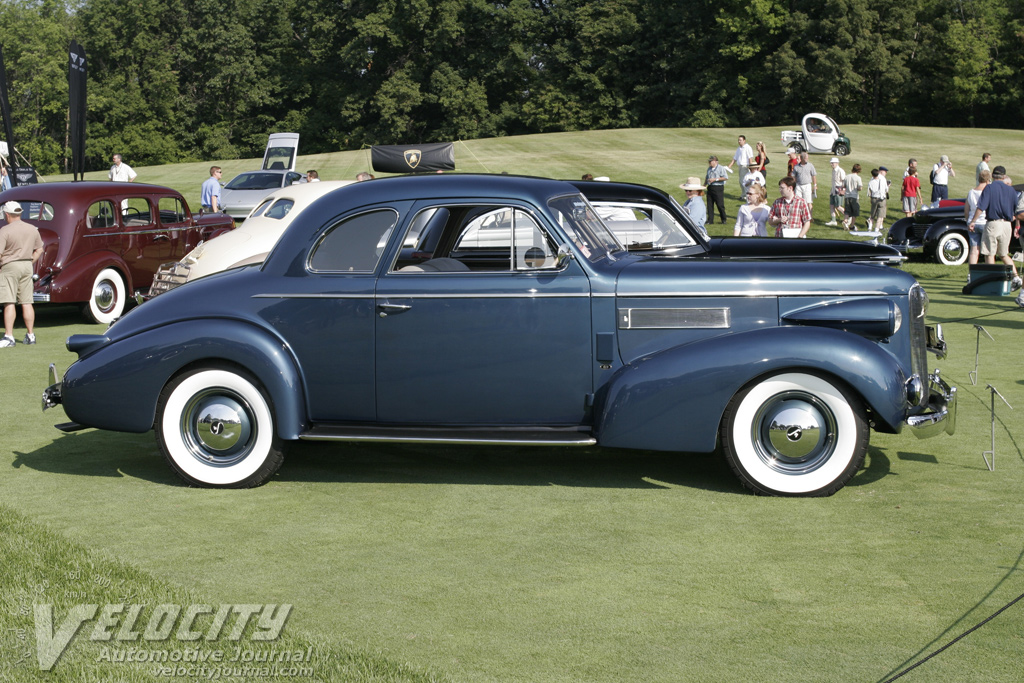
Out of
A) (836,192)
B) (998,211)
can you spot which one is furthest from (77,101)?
(998,211)

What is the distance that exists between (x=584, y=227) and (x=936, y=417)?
7.63ft

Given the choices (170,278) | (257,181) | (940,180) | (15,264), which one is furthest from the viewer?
(257,181)

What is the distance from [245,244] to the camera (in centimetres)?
1234

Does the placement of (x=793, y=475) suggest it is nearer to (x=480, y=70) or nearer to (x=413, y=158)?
(x=413, y=158)

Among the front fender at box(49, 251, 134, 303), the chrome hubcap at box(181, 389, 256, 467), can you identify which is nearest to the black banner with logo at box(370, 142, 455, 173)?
the front fender at box(49, 251, 134, 303)

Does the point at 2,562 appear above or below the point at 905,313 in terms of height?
below

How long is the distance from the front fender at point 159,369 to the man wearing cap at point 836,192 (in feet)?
74.9

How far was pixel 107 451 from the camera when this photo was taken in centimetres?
709

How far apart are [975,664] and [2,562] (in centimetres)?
433

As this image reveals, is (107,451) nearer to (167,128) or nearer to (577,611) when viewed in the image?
(577,611)

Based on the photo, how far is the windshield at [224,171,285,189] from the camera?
97.9ft

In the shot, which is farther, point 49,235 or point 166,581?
point 49,235

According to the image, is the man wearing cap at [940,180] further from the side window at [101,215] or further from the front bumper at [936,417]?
the front bumper at [936,417]

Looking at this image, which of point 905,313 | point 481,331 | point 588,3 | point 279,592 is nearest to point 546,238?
point 481,331
